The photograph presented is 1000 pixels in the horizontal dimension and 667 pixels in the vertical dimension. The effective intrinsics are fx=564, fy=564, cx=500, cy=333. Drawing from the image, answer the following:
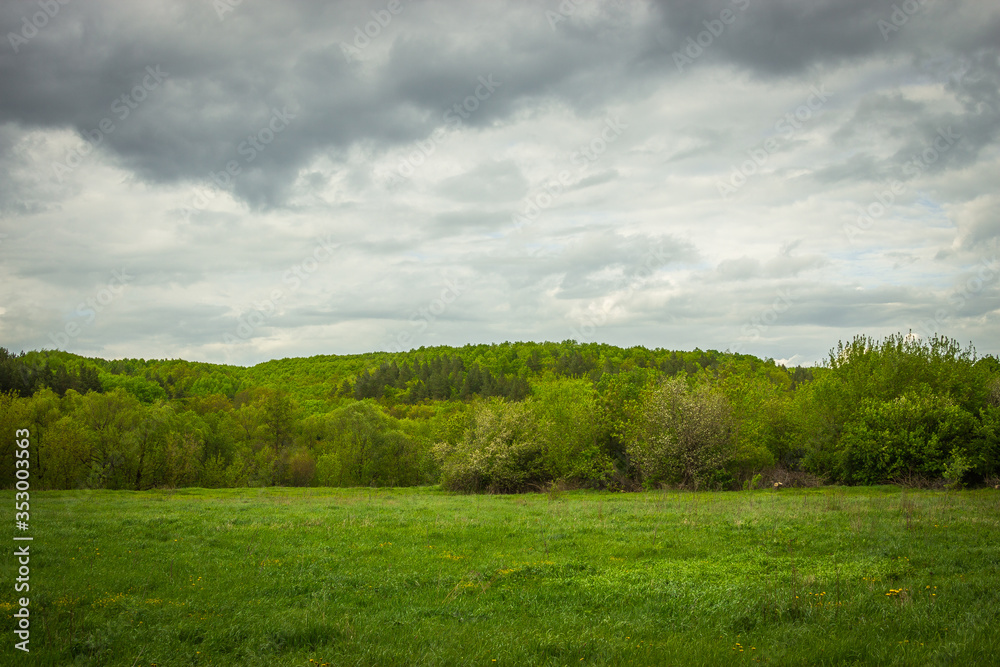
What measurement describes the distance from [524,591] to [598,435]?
141 feet

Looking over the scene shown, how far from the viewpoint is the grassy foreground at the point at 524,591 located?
8.80 m

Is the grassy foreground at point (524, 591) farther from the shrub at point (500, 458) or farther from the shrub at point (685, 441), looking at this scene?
the shrub at point (500, 458)

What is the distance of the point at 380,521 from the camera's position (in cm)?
2339

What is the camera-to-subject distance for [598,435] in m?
54.5

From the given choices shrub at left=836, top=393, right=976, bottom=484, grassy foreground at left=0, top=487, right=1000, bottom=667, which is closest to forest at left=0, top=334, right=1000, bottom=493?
shrub at left=836, top=393, right=976, bottom=484

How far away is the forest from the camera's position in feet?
131

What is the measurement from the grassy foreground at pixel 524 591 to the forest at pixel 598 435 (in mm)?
21263

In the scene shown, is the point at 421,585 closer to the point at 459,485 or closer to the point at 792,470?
the point at 459,485

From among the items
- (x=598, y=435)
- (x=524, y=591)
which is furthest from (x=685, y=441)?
(x=524, y=591)

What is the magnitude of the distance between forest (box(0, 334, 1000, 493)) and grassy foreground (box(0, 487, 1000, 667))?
2126cm

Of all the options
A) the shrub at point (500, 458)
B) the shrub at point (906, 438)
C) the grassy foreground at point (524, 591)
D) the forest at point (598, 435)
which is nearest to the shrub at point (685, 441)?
the forest at point (598, 435)

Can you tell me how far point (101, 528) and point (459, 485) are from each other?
35.8 m

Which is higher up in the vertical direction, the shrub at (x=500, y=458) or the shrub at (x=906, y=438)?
the shrub at (x=906, y=438)

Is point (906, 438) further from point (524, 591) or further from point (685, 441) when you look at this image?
point (524, 591)
